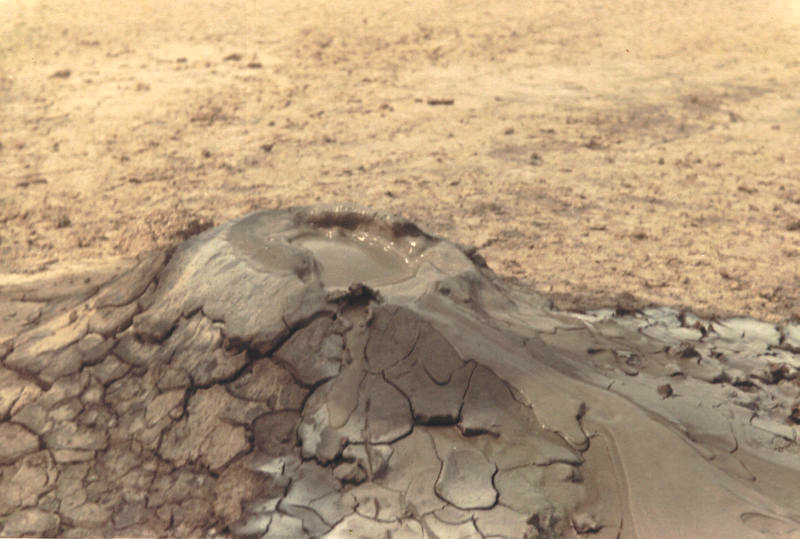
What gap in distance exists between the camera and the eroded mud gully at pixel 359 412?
2.09 meters

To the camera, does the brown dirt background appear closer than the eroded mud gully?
No

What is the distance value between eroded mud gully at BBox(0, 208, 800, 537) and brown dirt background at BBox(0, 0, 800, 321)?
3.72 ft

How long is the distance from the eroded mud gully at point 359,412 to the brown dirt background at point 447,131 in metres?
1.13

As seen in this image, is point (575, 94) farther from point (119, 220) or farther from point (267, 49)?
point (119, 220)

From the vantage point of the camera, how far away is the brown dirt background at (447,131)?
13.9 feet

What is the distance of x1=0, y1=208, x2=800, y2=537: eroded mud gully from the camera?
209 cm

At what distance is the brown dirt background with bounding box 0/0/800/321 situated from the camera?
167 inches

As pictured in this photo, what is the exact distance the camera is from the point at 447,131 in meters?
5.82

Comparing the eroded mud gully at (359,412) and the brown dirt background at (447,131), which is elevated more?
the eroded mud gully at (359,412)

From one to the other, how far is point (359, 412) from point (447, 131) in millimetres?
3871

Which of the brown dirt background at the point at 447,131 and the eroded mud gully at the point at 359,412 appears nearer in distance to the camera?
the eroded mud gully at the point at 359,412

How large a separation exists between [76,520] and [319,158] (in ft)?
11.5

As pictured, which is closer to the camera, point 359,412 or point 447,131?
point 359,412

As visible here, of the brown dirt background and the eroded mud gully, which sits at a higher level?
the eroded mud gully
